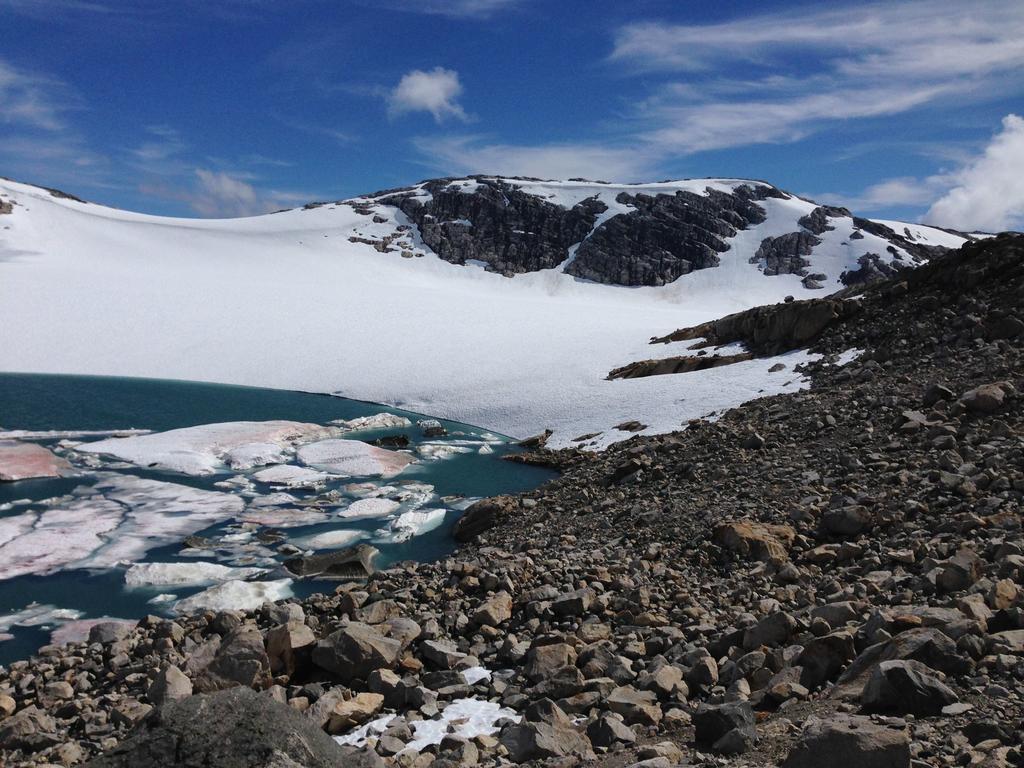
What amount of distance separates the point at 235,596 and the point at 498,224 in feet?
338

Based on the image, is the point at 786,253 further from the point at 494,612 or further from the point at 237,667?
the point at 237,667

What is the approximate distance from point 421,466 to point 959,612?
20.2 meters

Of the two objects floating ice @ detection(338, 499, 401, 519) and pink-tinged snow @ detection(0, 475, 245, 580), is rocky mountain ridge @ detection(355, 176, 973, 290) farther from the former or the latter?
pink-tinged snow @ detection(0, 475, 245, 580)

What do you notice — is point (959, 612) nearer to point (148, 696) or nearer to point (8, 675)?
point (148, 696)

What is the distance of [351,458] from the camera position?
981 inches

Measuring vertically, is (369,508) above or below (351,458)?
below

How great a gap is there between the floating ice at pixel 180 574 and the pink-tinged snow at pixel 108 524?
113 centimetres

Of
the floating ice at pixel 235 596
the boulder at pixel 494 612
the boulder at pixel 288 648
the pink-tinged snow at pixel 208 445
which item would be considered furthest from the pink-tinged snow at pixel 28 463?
the boulder at pixel 494 612

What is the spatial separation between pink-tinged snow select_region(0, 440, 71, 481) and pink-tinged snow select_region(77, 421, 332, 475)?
175cm

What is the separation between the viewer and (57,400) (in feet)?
115

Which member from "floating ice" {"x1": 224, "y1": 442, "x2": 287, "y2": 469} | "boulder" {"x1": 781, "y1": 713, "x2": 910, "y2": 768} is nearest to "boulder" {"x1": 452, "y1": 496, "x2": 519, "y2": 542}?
"floating ice" {"x1": 224, "y1": 442, "x2": 287, "y2": 469}

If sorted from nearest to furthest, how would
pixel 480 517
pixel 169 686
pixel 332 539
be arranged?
pixel 169 686
pixel 332 539
pixel 480 517

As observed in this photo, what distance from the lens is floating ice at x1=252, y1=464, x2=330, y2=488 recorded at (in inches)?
861

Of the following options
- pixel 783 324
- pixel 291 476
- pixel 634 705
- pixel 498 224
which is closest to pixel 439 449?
pixel 291 476
